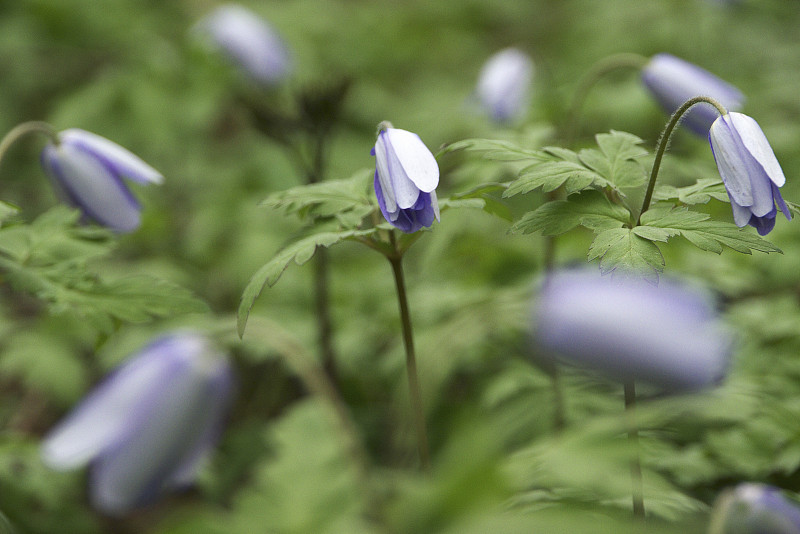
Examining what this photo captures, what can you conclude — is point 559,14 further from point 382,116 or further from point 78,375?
point 78,375

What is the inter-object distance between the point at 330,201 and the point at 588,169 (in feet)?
1.21

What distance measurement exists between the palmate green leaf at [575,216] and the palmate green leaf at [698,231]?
4cm

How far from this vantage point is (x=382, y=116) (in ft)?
9.63

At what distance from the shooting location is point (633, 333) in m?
0.73

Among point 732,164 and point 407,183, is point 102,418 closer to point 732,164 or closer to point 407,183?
point 407,183

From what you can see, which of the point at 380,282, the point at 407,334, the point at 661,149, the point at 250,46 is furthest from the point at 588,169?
the point at 250,46

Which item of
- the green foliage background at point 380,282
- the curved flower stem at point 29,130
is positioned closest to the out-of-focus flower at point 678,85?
the green foliage background at point 380,282

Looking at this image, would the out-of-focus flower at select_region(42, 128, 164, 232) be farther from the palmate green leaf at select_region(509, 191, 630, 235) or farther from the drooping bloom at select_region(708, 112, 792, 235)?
the drooping bloom at select_region(708, 112, 792, 235)

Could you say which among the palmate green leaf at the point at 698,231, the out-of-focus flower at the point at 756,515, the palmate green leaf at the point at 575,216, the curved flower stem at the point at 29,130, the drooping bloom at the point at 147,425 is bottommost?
the out-of-focus flower at the point at 756,515

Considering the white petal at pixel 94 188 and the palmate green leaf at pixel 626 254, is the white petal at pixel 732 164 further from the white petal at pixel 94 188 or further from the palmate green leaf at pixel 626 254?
the white petal at pixel 94 188

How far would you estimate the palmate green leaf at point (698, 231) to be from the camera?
0.78m

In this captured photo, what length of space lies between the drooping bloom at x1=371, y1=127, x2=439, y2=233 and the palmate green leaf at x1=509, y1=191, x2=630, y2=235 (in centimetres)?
11

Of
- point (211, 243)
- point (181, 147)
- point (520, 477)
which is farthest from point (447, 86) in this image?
point (520, 477)

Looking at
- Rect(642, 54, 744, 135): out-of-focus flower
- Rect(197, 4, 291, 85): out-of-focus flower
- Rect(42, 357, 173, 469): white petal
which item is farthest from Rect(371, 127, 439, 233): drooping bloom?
Rect(197, 4, 291, 85): out-of-focus flower
